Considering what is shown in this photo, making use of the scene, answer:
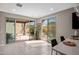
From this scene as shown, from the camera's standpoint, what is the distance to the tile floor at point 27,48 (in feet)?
7.45

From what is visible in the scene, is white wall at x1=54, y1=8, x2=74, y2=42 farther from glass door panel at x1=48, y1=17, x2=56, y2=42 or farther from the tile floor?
the tile floor

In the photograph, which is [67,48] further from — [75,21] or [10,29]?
[10,29]

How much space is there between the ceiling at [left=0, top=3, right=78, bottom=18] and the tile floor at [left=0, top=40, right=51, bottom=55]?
687 millimetres

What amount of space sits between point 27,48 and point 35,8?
958mm

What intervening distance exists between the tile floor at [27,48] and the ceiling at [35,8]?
0.69m

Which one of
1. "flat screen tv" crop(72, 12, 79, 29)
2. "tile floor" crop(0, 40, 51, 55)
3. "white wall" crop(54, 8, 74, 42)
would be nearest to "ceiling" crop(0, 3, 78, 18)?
"white wall" crop(54, 8, 74, 42)

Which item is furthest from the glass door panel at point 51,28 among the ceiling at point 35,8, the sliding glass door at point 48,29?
the ceiling at point 35,8

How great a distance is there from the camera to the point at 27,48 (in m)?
2.43

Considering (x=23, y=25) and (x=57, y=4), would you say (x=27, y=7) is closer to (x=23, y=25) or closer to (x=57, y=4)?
(x=23, y=25)

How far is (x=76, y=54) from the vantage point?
210cm

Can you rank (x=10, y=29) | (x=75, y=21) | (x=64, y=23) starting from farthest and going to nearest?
(x=10, y=29) → (x=64, y=23) → (x=75, y=21)

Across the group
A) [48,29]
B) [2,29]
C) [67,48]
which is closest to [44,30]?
[48,29]

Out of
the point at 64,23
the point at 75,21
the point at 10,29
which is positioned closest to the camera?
the point at 75,21
